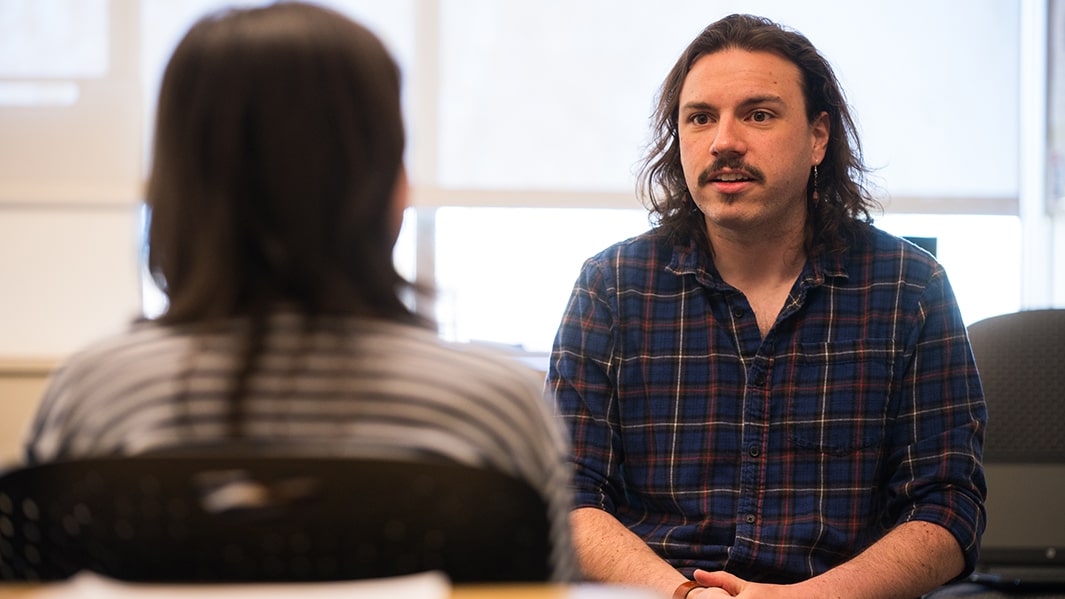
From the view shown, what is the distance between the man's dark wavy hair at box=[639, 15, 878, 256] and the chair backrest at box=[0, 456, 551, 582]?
3.63 feet

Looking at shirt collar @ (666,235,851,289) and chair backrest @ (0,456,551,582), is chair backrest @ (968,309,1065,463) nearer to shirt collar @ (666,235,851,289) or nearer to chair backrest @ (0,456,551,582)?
shirt collar @ (666,235,851,289)

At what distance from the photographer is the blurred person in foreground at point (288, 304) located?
31.9 inches

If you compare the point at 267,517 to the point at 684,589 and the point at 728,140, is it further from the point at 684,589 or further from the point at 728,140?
the point at 728,140

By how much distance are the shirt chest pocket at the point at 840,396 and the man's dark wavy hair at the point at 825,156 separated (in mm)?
179

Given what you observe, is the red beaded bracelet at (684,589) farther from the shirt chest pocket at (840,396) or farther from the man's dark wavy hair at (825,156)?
the man's dark wavy hair at (825,156)

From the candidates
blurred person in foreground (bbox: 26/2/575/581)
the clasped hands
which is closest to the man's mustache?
the clasped hands

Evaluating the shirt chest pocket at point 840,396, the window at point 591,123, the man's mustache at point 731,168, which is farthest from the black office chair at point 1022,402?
the window at point 591,123

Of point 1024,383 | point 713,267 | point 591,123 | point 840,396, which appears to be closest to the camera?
point 840,396

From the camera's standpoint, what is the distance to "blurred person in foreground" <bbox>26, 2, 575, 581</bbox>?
2.66 feet

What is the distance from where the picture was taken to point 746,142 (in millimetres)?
1748

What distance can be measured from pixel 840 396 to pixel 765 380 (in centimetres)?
12

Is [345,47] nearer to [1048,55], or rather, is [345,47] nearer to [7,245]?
[7,245]

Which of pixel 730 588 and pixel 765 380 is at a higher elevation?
pixel 765 380

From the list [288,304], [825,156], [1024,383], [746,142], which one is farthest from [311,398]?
[1024,383]
